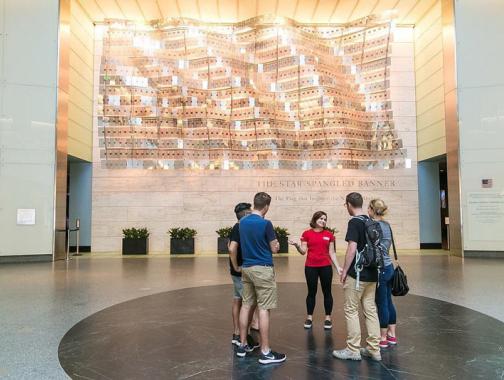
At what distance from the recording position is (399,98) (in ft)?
51.0

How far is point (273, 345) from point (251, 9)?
13.1m

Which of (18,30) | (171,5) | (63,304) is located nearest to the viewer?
(63,304)

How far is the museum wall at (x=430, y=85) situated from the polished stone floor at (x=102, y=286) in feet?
13.7

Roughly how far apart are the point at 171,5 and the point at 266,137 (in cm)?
→ 570

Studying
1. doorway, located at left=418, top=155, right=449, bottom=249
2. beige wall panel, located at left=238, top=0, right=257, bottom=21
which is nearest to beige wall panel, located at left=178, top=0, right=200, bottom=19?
beige wall panel, located at left=238, top=0, right=257, bottom=21

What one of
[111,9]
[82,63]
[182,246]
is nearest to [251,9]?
[111,9]

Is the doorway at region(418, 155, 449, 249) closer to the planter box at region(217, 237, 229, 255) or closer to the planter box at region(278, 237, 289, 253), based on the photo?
the planter box at region(278, 237, 289, 253)

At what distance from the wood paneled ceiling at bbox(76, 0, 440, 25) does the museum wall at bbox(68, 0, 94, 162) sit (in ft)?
1.99

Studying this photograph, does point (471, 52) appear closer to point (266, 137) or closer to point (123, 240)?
point (266, 137)

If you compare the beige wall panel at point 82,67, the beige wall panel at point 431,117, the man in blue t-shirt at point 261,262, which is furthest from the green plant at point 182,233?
the man in blue t-shirt at point 261,262

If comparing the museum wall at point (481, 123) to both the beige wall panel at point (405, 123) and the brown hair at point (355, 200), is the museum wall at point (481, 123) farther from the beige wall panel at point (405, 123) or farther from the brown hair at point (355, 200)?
the brown hair at point (355, 200)

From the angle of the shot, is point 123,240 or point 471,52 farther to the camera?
point 123,240

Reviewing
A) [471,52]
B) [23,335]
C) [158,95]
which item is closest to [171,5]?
[158,95]

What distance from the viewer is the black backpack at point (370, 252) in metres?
3.65
